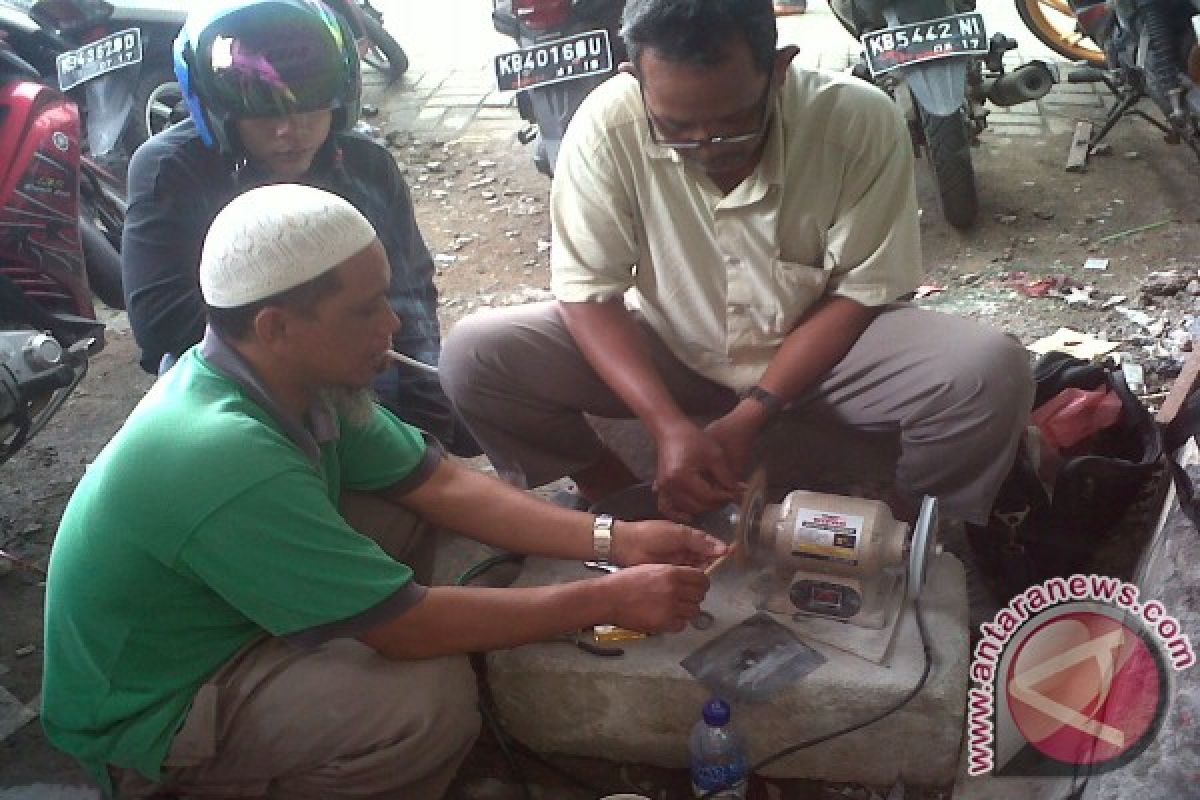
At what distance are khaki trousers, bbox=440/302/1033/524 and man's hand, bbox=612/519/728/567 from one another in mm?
516

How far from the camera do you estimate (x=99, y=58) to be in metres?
3.85

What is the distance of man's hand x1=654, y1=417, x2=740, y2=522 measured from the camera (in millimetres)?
2295

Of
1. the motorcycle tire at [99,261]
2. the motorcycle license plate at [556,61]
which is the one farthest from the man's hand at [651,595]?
the motorcycle license plate at [556,61]

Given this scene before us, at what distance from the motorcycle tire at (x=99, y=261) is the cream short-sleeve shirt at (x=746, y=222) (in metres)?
1.75

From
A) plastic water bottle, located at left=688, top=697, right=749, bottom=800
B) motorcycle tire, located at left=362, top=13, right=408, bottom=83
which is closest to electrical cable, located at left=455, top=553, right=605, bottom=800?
plastic water bottle, located at left=688, top=697, right=749, bottom=800

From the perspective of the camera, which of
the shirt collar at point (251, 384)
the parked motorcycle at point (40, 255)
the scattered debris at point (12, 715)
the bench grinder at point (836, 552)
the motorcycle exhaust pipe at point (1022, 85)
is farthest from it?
the motorcycle exhaust pipe at point (1022, 85)

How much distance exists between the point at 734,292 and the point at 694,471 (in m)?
0.45

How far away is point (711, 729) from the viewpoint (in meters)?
2.04

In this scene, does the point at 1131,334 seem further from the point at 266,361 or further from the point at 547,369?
the point at 266,361

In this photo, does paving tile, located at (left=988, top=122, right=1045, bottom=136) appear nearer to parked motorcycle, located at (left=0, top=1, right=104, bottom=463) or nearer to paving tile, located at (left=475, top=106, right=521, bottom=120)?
paving tile, located at (left=475, top=106, right=521, bottom=120)

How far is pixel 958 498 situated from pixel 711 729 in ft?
2.48

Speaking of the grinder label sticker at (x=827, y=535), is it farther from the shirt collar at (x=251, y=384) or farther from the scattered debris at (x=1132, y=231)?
the scattered debris at (x=1132, y=231)

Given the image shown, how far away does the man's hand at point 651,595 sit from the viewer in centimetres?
201

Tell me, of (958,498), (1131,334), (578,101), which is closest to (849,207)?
(958,498)
